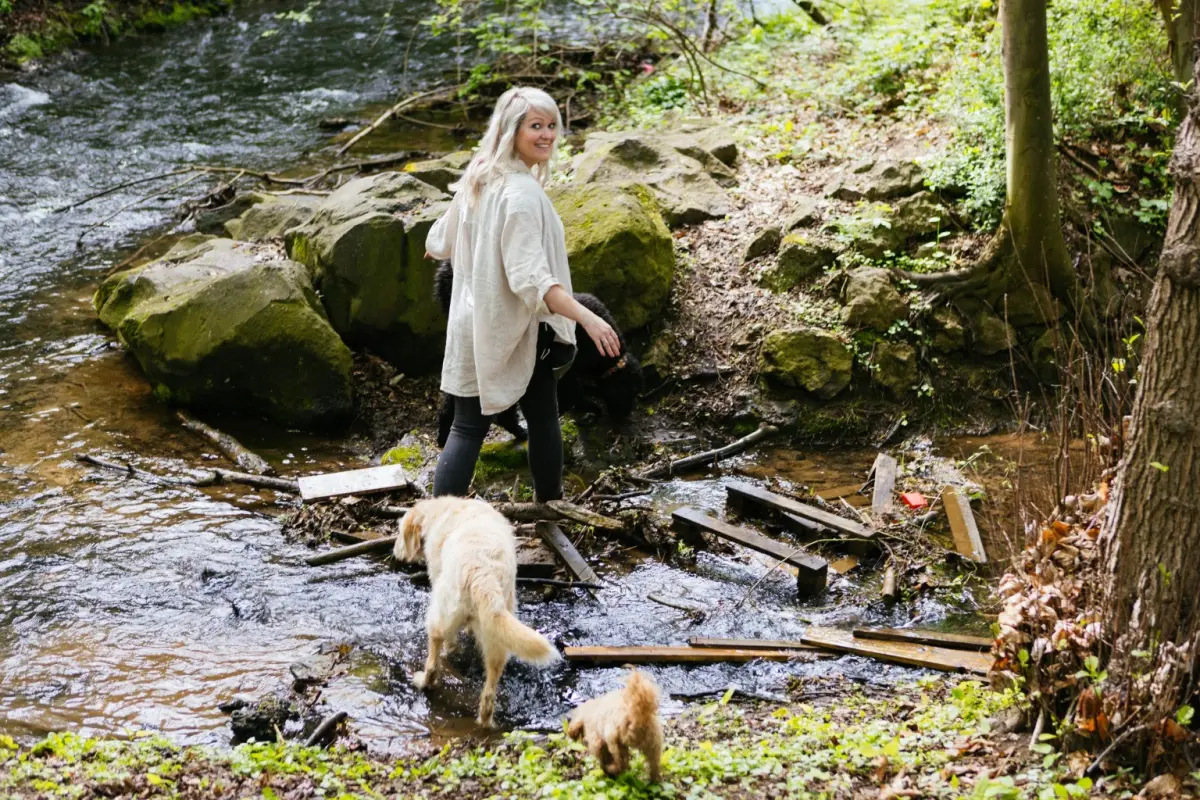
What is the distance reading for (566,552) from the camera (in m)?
5.14

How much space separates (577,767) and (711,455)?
327 cm

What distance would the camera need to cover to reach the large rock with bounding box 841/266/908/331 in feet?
23.4

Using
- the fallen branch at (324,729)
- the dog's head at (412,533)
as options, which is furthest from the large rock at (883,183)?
the fallen branch at (324,729)

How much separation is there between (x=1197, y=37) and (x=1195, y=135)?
36 cm

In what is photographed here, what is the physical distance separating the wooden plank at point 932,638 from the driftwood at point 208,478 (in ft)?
11.4

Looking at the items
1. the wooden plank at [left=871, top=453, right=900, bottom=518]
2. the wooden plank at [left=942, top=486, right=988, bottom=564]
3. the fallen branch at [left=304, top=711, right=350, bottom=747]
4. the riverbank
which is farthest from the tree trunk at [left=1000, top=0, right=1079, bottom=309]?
the riverbank

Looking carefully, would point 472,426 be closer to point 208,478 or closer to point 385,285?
point 208,478

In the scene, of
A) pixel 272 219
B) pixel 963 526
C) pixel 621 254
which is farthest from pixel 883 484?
pixel 272 219

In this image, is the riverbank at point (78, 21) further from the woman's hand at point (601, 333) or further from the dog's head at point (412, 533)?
the woman's hand at point (601, 333)

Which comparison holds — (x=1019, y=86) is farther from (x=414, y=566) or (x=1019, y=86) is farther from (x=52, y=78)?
(x=52, y=78)

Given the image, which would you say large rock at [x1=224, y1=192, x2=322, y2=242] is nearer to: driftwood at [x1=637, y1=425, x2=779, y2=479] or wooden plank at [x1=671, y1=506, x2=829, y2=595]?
driftwood at [x1=637, y1=425, x2=779, y2=479]

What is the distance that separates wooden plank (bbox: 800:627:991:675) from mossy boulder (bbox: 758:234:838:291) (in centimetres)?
355

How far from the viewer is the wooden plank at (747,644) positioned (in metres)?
4.50

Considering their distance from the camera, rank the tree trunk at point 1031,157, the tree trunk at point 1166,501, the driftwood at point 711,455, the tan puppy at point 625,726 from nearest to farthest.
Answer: the tree trunk at point 1166,501 → the tan puppy at point 625,726 → the driftwood at point 711,455 → the tree trunk at point 1031,157
